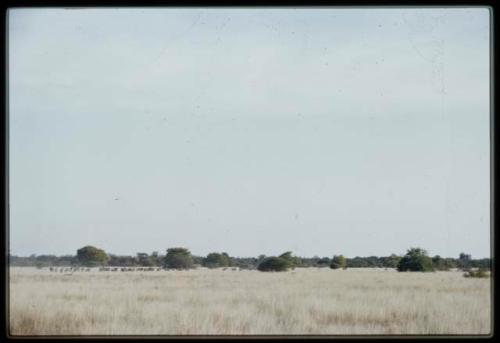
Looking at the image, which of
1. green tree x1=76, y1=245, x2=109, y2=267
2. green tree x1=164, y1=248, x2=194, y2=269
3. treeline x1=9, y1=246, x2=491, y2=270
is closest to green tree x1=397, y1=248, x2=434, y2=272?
treeline x1=9, y1=246, x2=491, y2=270

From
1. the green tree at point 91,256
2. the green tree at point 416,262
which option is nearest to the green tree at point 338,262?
the green tree at point 416,262

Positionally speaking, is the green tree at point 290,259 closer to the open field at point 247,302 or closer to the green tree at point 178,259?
the open field at point 247,302

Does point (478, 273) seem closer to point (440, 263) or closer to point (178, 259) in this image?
point (440, 263)

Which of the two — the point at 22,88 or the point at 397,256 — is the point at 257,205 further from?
the point at 22,88

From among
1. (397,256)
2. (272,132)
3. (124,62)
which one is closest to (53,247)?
(124,62)

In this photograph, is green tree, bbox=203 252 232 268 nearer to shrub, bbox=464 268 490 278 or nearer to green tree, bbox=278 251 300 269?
green tree, bbox=278 251 300 269

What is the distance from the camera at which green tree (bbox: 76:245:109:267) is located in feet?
8.69

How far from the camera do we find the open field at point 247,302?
93.7 inches

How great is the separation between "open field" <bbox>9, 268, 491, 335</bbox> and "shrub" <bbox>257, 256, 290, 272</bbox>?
31mm

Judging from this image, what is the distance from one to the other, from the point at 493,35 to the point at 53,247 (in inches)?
64.2

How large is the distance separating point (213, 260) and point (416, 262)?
3.00ft

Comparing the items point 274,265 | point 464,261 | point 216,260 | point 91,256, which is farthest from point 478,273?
point 91,256

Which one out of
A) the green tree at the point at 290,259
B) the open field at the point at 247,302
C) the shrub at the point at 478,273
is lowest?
the open field at the point at 247,302

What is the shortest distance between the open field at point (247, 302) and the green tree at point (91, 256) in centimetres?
13
